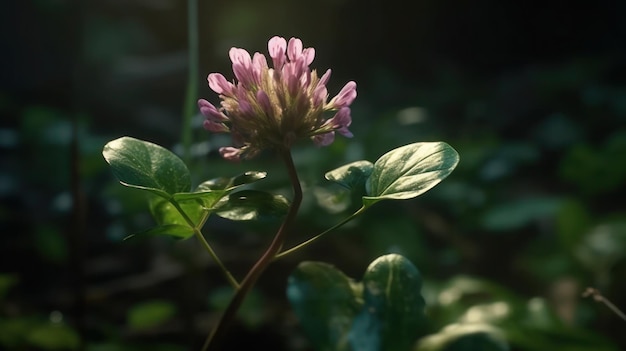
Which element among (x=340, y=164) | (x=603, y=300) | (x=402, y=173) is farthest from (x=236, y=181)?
(x=340, y=164)

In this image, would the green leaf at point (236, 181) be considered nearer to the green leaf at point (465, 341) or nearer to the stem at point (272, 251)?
the stem at point (272, 251)

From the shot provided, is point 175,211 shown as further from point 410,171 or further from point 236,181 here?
point 410,171

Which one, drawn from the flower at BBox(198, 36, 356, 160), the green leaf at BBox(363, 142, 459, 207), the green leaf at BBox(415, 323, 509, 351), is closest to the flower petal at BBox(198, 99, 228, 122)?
the flower at BBox(198, 36, 356, 160)

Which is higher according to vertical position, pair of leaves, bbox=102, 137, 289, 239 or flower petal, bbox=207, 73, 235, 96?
flower petal, bbox=207, 73, 235, 96

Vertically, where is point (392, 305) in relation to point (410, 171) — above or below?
below

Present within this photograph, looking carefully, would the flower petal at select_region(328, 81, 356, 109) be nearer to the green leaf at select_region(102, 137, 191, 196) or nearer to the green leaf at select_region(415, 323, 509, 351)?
the green leaf at select_region(102, 137, 191, 196)

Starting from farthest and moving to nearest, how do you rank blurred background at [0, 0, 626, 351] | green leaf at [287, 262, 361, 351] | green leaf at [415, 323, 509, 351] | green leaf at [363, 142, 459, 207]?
blurred background at [0, 0, 626, 351] < green leaf at [415, 323, 509, 351] < green leaf at [287, 262, 361, 351] < green leaf at [363, 142, 459, 207]
